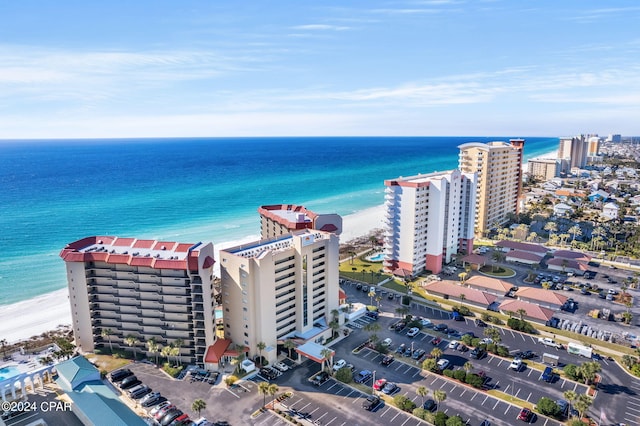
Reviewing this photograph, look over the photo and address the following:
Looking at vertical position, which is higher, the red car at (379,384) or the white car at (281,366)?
the white car at (281,366)

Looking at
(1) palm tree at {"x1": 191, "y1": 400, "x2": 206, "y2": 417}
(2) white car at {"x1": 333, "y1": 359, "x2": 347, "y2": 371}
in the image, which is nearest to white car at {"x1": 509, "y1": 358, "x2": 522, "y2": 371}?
(2) white car at {"x1": 333, "y1": 359, "x2": 347, "y2": 371}

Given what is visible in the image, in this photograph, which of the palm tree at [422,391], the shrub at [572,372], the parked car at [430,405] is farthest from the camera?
the shrub at [572,372]

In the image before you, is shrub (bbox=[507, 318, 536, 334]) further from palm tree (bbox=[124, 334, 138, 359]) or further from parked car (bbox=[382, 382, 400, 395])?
palm tree (bbox=[124, 334, 138, 359])

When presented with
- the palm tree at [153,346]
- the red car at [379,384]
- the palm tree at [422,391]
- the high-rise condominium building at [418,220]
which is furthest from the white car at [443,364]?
the palm tree at [153,346]

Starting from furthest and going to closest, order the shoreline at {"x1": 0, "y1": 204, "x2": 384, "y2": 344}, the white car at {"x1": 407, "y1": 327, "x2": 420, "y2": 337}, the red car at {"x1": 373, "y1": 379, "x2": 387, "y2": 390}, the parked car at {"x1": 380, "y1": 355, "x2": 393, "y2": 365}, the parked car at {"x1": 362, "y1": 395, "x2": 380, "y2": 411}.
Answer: the shoreline at {"x1": 0, "y1": 204, "x2": 384, "y2": 344}, the white car at {"x1": 407, "y1": 327, "x2": 420, "y2": 337}, the parked car at {"x1": 380, "y1": 355, "x2": 393, "y2": 365}, the red car at {"x1": 373, "y1": 379, "x2": 387, "y2": 390}, the parked car at {"x1": 362, "y1": 395, "x2": 380, "y2": 411}

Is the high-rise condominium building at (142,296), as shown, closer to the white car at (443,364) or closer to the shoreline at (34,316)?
the shoreline at (34,316)

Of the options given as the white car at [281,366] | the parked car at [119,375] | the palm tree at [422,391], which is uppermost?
the palm tree at [422,391]

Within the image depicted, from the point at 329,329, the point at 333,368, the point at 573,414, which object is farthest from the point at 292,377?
the point at 573,414
